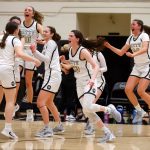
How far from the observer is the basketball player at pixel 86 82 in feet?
27.7

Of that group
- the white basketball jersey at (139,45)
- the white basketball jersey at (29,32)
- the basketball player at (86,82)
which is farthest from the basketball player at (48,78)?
the white basketball jersey at (139,45)

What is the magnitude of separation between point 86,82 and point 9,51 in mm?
1490

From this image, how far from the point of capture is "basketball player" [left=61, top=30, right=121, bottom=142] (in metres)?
8.43

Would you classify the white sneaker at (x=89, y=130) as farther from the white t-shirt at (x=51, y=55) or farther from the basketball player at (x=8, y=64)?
the basketball player at (x=8, y=64)

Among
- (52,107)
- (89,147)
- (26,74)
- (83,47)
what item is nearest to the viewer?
(89,147)

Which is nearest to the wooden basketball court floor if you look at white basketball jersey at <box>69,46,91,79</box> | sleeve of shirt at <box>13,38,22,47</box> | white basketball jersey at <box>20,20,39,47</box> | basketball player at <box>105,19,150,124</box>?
basketball player at <box>105,19,150,124</box>

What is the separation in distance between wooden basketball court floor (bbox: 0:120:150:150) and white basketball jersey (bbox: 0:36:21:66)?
1.39 m

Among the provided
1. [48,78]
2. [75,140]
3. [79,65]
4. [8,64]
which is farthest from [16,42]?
[75,140]

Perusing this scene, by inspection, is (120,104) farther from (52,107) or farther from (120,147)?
(120,147)

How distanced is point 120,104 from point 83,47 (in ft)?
16.5

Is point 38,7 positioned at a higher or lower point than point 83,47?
higher

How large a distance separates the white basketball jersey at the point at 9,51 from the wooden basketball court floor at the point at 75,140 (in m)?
1.39

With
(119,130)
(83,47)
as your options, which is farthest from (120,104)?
(83,47)

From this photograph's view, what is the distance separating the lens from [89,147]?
812 centimetres
